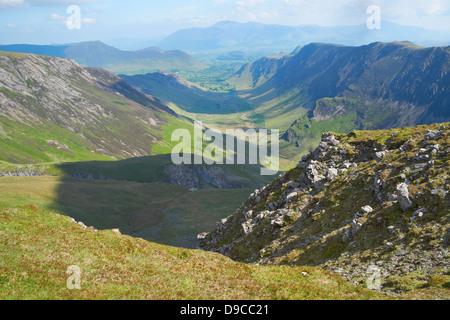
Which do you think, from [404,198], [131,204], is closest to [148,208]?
[131,204]

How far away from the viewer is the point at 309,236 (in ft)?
145

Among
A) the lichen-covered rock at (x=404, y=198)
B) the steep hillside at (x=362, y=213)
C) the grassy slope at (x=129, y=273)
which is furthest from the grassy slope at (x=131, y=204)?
the lichen-covered rock at (x=404, y=198)

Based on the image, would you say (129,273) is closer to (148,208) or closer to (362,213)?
(362,213)

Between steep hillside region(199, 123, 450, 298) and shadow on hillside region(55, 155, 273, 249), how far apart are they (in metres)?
28.9

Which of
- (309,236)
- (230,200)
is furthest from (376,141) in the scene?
(230,200)

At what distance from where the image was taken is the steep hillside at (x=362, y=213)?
1171 inches

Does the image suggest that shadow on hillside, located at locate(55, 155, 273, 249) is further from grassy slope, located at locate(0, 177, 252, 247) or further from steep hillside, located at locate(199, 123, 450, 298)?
steep hillside, located at locate(199, 123, 450, 298)

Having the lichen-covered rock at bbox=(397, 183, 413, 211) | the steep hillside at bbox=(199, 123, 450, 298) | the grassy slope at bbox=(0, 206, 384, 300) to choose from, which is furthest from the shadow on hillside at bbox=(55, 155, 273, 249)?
the lichen-covered rock at bbox=(397, 183, 413, 211)

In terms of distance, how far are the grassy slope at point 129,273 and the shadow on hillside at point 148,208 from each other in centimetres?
5222

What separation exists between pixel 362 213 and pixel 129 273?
99.9ft

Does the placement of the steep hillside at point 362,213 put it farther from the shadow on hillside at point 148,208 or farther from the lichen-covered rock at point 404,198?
the shadow on hillside at point 148,208

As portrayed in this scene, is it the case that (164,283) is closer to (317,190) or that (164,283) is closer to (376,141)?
(317,190)

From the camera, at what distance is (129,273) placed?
82.1ft
